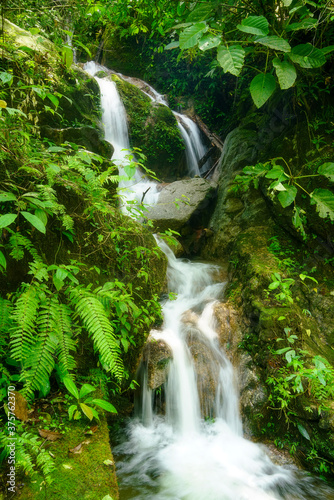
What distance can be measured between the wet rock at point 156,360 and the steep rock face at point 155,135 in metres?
8.11

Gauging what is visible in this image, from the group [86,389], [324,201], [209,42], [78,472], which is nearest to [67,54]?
[209,42]

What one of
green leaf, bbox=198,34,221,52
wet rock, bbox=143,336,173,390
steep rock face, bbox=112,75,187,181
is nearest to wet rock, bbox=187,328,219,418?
wet rock, bbox=143,336,173,390

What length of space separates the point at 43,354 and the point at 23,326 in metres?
0.23

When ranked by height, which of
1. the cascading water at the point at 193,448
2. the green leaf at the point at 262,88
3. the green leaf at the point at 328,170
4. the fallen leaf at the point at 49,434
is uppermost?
the green leaf at the point at 262,88

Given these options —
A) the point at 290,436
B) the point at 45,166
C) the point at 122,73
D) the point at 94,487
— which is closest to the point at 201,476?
the point at 290,436

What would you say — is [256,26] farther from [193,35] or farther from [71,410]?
[71,410]

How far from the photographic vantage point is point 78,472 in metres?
1.74

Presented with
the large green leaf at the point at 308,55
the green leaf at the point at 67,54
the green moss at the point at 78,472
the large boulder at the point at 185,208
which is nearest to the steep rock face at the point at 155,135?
the large boulder at the point at 185,208

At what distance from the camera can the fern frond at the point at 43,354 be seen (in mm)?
1756

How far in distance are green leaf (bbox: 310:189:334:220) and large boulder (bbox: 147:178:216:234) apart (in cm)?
431

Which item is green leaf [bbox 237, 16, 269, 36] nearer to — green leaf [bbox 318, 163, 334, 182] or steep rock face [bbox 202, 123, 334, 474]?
green leaf [bbox 318, 163, 334, 182]

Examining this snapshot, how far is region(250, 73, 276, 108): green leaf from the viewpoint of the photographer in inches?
74.0

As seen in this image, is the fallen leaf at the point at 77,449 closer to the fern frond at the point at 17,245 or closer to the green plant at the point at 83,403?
the green plant at the point at 83,403

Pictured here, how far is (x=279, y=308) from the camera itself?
3766mm
